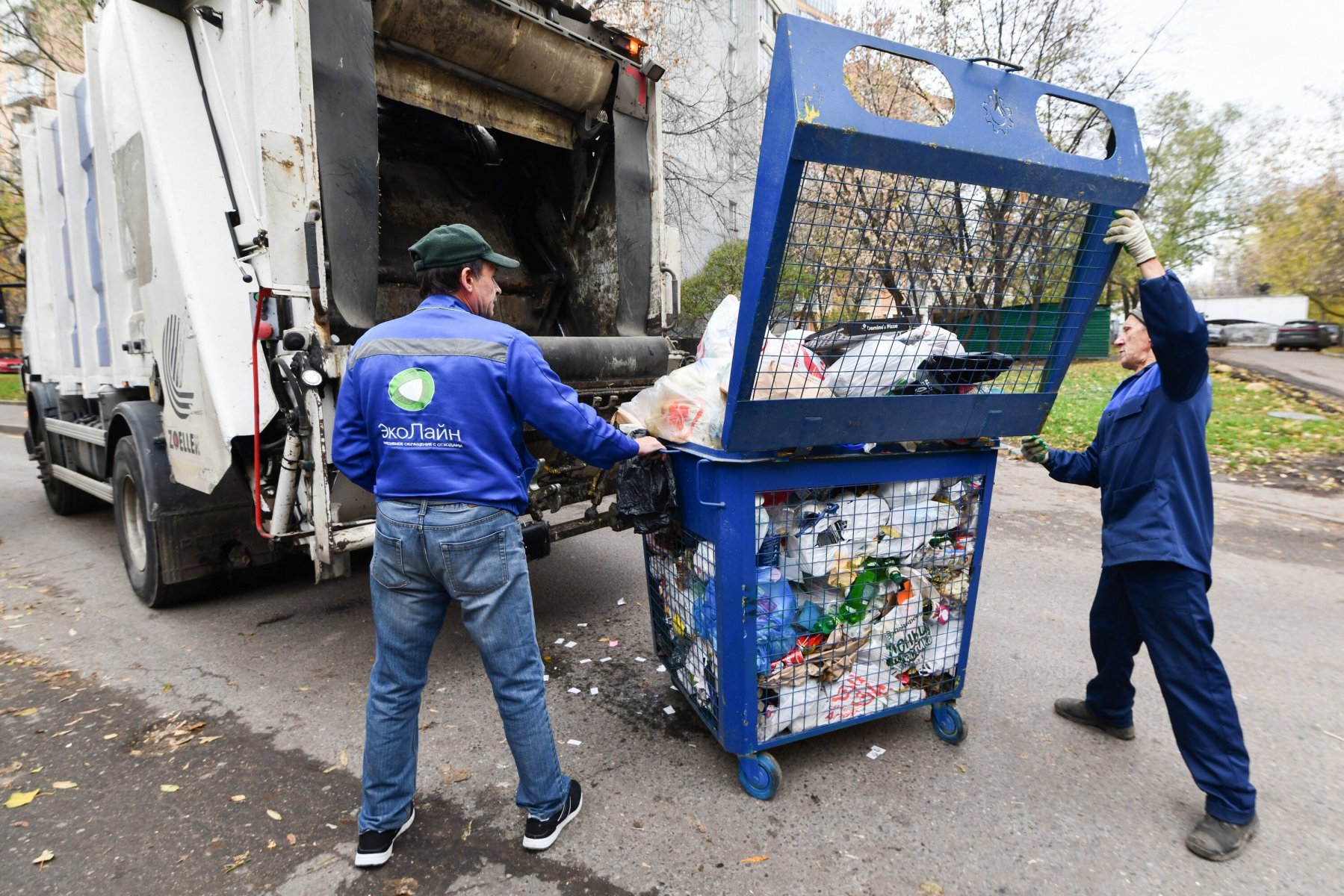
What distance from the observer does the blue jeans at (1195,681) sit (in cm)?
203

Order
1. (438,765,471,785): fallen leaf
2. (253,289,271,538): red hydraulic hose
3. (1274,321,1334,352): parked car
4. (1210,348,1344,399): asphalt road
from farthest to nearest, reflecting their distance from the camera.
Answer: (1274,321,1334,352): parked car, (1210,348,1344,399): asphalt road, (253,289,271,538): red hydraulic hose, (438,765,471,785): fallen leaf

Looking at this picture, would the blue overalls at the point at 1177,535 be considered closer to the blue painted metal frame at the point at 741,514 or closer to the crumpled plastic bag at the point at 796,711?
the blue painted metal frame at the point at 741,514

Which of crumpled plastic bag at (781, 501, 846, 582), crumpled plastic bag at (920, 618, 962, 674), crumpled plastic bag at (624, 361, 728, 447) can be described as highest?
crumpled plastic bag at (624, 361, 728, 447)

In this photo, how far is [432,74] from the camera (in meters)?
3.47

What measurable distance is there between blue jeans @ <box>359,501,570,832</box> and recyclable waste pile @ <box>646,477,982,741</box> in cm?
57

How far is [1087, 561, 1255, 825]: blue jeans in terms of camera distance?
2.03m

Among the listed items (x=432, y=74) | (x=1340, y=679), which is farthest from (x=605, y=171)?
(x=1340, y=679)

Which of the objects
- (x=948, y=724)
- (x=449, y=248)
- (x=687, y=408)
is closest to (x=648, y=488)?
(x=687, y=408)

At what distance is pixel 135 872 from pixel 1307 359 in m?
26.8

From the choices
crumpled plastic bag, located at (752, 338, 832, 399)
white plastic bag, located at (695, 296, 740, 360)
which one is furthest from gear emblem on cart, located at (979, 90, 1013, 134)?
white plastic bag, located at (695, 296, 740, 360)

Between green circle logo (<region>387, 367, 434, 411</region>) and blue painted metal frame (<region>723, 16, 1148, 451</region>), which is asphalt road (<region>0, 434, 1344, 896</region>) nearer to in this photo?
blue painted metal frame (<region>723, 16, 1148, 451</region>)

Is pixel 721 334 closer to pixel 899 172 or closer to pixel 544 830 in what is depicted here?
pixel 899 172

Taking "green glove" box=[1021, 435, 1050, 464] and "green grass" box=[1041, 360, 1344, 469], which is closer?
"green glove" box=[1021, 435, 1050, 464]

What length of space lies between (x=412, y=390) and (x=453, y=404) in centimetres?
12
